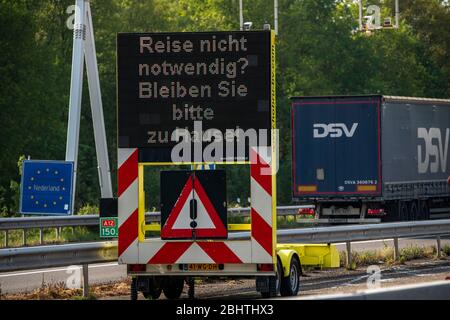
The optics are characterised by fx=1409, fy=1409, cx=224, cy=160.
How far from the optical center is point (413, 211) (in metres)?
40.2

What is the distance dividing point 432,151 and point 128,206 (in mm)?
26807

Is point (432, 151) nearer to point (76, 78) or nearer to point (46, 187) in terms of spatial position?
point (76, 78)

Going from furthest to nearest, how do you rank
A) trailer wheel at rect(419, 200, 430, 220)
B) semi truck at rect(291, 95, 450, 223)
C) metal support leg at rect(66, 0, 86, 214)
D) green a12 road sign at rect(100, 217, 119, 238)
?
trailer wheel at rect(419, 200, 430, 220)
semi truck at rect(291, 95, 450, 223)
metal support leg at rect(66, 0, 86, 214)
green a12 road sign at rect(100, 217, 119, 238)

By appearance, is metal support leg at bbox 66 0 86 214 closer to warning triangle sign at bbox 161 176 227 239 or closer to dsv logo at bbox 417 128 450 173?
dsv logo at bbox 417 128 450 173

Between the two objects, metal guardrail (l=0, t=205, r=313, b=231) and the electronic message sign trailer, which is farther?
metal guardrail (l=0, t=205, r=313, b=231)

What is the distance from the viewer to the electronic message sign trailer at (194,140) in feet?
52.9

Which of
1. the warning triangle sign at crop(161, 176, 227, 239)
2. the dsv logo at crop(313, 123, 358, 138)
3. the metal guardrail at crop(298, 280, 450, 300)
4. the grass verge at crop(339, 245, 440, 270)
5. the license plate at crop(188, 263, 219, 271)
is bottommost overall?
the grass verge at crop(339, 245, 440, 270)

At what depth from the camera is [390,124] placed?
124ft

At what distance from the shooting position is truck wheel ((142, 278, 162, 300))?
16.6 metres

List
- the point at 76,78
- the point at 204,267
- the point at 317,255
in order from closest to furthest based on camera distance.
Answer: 1. the point at 204,267
2. the point at 317,255
3. the point at 76,78

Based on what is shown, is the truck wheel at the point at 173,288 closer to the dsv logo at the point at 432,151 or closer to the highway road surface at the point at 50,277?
the highway road surface at the point at 50,277

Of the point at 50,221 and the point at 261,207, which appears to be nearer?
the point at 261,207

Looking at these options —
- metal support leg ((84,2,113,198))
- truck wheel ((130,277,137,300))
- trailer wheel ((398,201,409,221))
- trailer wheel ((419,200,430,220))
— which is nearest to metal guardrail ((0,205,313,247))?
metal support leg ((84,2,113,198))

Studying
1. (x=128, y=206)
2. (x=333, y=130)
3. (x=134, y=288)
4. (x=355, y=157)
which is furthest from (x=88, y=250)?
(x=355, y=157)
